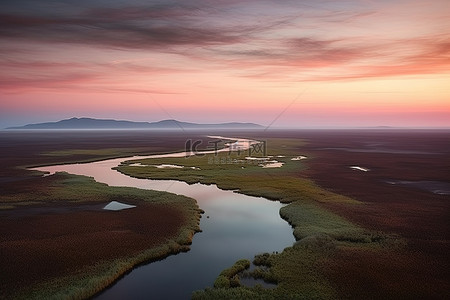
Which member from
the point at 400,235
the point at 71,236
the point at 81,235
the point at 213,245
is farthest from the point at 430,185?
the point at 71,236

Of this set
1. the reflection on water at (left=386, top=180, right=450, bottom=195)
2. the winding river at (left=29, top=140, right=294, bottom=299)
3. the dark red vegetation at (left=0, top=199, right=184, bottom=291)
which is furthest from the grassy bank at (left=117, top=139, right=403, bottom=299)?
the reflection on water at (left=386, top=180, right=450, bottom=195)

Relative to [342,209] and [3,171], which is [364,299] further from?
[3,171]

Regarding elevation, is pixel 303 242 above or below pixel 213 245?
above

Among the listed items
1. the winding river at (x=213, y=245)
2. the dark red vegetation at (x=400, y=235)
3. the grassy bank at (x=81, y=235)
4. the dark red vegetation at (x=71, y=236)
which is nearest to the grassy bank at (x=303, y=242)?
the dark red vegetation at (x=400, y=235)

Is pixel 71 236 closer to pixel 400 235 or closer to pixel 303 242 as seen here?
pixel 303 242

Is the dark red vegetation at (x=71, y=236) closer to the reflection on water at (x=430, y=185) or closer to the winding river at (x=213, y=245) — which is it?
the winding river at (x=213, y=245)

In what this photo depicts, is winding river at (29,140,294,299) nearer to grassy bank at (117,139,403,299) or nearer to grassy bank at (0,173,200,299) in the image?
grassy bank at (0,173,200,299)
